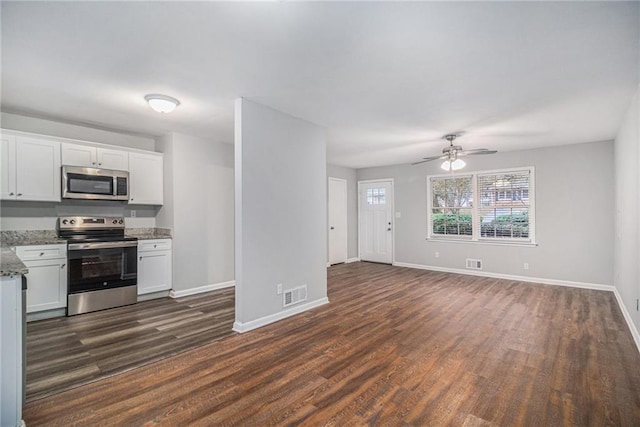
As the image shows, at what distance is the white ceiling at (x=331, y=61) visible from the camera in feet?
6.39

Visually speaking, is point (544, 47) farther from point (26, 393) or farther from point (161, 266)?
point (161, 266)

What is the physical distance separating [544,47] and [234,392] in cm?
346

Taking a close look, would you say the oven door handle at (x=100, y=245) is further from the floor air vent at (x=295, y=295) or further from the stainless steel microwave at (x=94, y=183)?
the floor air vent at (x=295, y=295)

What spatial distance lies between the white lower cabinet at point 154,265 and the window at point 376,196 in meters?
5.08

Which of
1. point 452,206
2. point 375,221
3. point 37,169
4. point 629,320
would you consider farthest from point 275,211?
point 375,221

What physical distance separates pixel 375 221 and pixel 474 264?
2.55 metres

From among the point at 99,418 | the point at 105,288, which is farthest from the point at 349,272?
the point at 99,418

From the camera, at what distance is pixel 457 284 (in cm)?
559

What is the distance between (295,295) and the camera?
13.1 feet

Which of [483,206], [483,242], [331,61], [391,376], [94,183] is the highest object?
[331,61]

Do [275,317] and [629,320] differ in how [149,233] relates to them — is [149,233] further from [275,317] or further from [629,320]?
[629,320]

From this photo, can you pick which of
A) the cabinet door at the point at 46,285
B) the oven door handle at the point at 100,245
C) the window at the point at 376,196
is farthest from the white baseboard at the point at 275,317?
the window at the point at 376,196

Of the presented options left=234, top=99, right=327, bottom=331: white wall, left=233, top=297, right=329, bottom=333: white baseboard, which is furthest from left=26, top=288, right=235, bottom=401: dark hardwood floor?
left=234, top=99, right=327, bottom=331: white wall

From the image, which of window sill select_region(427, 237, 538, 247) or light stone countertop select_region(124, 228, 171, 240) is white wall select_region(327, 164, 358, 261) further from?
light stone countertop select_region(124, 228, 171, 240)
